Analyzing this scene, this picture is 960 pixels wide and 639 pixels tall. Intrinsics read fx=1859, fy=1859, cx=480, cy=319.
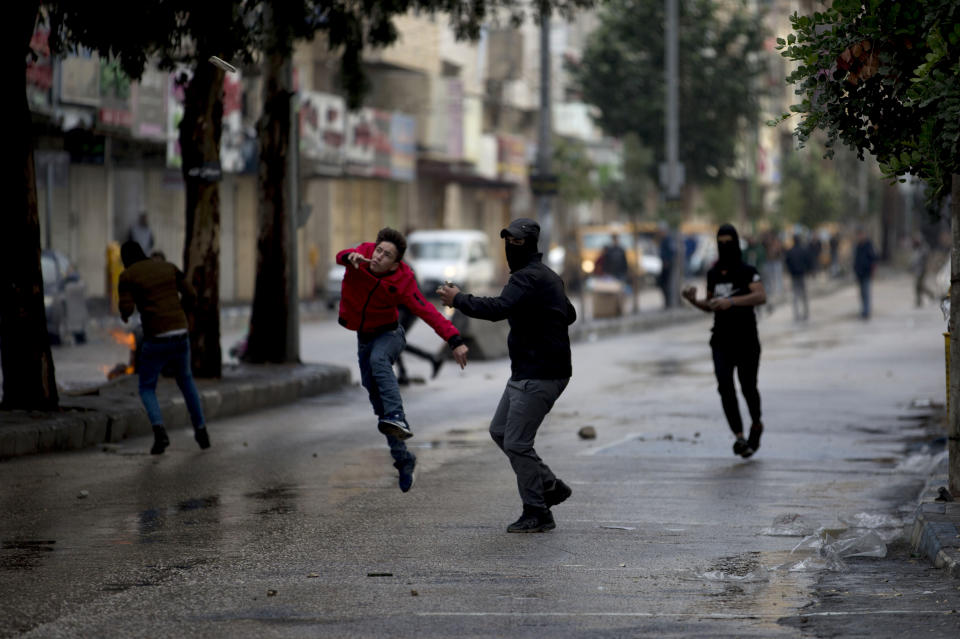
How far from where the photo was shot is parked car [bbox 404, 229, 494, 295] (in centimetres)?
4572

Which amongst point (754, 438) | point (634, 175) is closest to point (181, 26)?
point (754, 438)

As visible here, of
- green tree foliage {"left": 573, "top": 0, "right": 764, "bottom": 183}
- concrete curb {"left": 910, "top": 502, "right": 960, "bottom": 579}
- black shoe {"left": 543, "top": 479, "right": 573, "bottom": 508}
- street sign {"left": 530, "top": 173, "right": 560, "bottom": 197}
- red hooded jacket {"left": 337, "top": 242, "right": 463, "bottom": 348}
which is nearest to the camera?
concrete curb {"left": 910, "top": 502, "right": 960, "bottom": 579}

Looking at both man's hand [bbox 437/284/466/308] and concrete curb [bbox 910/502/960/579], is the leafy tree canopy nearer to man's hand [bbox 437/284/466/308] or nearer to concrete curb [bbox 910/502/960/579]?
man's hand [bbox 437/284/466/308]

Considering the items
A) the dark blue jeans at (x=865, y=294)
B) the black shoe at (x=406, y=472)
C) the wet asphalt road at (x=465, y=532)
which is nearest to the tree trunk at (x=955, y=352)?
the wet asphalt road at (x=465, y=532)

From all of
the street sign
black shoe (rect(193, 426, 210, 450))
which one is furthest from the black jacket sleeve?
the street sign

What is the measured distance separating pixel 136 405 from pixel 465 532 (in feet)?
22.4

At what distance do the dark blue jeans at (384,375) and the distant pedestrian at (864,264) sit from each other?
2849 centimetres

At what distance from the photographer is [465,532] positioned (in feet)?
32.3

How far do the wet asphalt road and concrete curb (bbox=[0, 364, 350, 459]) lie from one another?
1.06ft

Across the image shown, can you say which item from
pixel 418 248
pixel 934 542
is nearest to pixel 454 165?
pixel 418 248

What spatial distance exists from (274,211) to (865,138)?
39.3 feet

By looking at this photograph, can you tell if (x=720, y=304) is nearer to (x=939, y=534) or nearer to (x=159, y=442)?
(x=159, y=442)

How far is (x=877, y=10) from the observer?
9688 millimetres

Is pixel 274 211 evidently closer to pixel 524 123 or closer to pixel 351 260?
pixel 351 260
